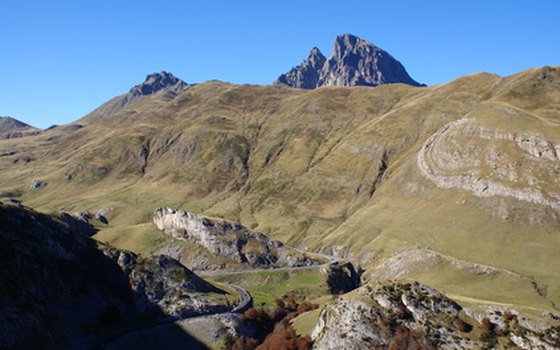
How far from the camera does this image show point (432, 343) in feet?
185

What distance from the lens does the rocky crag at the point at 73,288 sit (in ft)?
195

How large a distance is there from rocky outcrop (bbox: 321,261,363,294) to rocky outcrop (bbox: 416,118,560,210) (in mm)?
51567

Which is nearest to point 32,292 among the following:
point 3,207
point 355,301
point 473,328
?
point 3,207

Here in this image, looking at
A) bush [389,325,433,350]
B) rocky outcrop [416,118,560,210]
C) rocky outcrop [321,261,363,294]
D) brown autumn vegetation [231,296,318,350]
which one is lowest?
rocky outcrop [321,261,363,294]

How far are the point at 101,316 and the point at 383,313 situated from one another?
3998 cm

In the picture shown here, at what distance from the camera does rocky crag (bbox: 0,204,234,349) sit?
5955cm

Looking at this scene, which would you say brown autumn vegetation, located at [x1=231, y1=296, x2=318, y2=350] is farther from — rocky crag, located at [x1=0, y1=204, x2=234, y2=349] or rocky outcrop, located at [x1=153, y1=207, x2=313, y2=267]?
rocky outcrop, located at [x1=153, y1=207, x2=313, y2=267]

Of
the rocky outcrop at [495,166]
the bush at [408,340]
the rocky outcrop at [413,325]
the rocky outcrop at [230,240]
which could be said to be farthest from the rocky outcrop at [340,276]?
the bush at [408,340]

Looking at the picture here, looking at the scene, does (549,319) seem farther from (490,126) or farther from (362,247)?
(490,126)

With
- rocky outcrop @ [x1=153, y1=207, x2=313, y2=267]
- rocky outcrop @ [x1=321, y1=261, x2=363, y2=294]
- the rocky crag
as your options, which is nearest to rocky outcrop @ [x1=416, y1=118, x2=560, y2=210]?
rocky outcrop @ [x1=321, y1=261, x2=363, y2=294]

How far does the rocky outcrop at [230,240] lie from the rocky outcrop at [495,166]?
63041 millimetres

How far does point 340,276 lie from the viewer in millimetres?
130750

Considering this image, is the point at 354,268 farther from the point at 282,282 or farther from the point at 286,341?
the point at 286,341

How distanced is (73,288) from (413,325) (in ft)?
157
